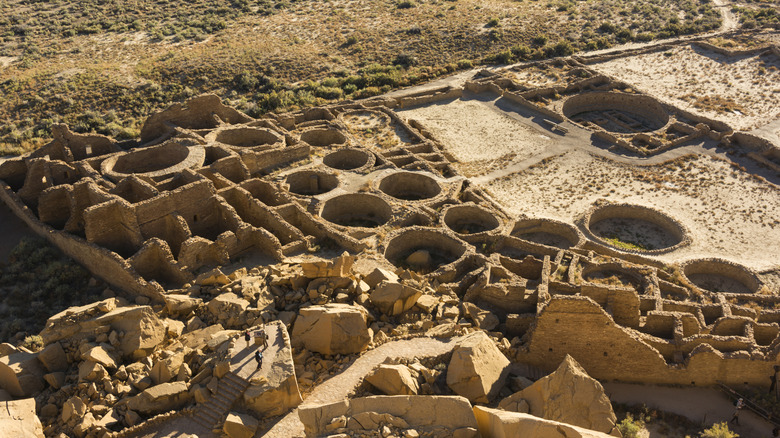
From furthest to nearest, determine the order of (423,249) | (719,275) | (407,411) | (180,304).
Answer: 1. (423,249)
2. (719,275)
3. (180,304)
4. (407,411)

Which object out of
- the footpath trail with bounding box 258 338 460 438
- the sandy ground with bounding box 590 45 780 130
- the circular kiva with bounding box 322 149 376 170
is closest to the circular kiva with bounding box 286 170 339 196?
the circular kiva with bounding box 322 149 376 170

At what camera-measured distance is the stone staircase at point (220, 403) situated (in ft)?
51.6

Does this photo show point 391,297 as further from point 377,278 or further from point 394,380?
point 394,380

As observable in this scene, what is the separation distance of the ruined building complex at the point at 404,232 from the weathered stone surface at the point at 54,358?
4236mm

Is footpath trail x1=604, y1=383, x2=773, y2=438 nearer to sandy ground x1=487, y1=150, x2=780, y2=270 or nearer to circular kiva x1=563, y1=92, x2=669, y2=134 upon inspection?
sandy ground x1=487, y1=150, x2=780, y2=270

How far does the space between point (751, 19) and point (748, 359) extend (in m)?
57.6

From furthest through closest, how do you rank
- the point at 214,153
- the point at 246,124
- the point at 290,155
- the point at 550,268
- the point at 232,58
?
the point at 232,58, the point at 246,124, the point at 290,155, the point at 214,153, the point at 550,268

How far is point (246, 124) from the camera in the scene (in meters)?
36.2

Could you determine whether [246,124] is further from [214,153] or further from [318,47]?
[318,47]

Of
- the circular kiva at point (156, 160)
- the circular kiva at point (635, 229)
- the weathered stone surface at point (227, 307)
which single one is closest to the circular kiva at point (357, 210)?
the circular kiva at point (156, 160)

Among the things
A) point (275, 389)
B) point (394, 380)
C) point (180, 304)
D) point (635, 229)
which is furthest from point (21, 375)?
point (635, 229)

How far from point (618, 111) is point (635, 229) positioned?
1736cm

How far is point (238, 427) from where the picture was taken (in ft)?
49.7

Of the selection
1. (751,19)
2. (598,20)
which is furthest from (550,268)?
(751,19)
